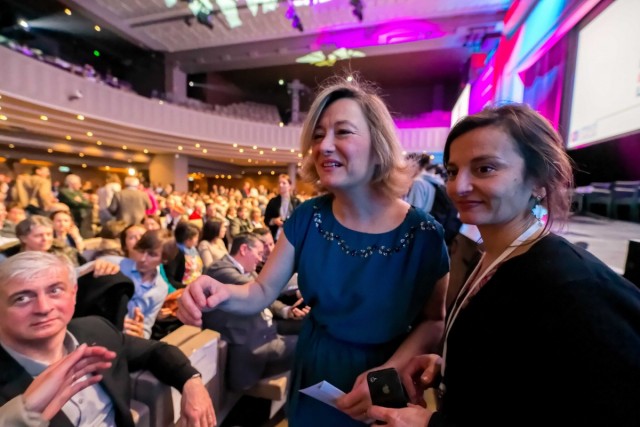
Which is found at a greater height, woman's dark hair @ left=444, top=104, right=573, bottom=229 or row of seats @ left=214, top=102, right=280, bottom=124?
row of seats @ left=214, top=102, right=280, bottom=124

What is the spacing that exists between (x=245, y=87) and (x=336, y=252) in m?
18.0

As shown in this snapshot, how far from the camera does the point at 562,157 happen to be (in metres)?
0.66

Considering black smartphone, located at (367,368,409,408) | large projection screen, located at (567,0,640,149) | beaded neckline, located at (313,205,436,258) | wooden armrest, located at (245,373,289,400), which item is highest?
large projection screen, located at (567,0,640,149)

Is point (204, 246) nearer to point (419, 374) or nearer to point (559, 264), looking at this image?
point (419, 374)

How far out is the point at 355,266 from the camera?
35.4 inches

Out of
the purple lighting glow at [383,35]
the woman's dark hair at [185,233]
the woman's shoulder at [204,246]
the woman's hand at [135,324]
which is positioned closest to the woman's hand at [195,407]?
the woman's hand at [135,324]

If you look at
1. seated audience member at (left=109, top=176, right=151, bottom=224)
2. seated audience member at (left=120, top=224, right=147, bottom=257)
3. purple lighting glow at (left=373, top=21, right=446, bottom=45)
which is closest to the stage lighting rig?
purple lighting glow at (left=373, top=21, right=446, bottom=45)

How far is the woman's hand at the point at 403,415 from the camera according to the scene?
2.04 ft

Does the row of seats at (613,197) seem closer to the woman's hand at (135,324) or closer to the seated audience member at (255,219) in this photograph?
the woman's hand at (135,324)

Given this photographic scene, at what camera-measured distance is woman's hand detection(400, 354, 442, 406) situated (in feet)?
2.62

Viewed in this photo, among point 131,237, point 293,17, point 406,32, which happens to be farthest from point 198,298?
point 406,32

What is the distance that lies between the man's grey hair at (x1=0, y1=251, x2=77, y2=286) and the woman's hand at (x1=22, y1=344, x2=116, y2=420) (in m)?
0.40

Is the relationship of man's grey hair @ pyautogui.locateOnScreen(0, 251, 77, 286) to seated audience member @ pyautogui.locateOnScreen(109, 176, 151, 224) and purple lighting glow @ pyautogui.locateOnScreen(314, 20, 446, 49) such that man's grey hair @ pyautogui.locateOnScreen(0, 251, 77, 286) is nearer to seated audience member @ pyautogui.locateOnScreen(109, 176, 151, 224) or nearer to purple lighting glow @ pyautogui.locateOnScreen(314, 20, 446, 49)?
seated audience member @ pyautogui.locateOnScreen(109, 176, 151, 224)

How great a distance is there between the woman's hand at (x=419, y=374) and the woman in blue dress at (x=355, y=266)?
3 cm
